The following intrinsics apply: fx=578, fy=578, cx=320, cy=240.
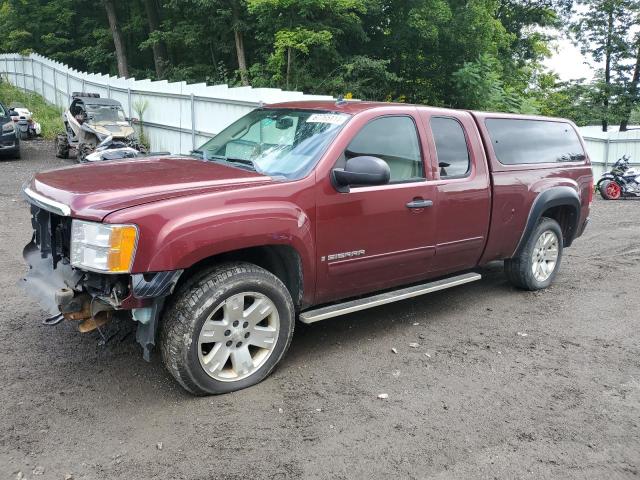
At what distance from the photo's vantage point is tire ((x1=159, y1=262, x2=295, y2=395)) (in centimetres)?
349

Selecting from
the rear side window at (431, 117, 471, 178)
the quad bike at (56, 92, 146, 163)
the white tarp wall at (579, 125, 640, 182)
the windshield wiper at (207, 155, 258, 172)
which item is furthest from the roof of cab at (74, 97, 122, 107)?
the white tarp wall at (579, 125, 640, 182)

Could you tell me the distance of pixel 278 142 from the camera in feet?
14.4

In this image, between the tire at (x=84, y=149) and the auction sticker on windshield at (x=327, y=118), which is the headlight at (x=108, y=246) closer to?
the auction sticker on windshield at (x=327, y=118)

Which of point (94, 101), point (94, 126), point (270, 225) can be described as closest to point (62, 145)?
point (94, 101)

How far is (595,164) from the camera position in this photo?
18500mm

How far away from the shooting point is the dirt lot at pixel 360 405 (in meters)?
3.06

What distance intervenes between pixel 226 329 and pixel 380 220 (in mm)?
1447

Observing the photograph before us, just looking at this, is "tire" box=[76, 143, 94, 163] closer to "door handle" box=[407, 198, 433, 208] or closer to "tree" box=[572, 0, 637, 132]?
"door handle" box=[407, 198, 433, 208]

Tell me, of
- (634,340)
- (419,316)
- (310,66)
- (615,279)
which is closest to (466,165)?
(419,316)

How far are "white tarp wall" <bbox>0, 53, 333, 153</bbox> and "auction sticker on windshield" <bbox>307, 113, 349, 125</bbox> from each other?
5.93 meters

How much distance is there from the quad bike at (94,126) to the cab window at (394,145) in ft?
33.5

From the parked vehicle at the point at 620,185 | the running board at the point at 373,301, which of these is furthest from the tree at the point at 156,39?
the running board at the point at 373,301

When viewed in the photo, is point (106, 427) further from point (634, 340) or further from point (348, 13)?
point (348, 13)

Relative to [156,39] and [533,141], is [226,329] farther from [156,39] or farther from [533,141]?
[156,39]
